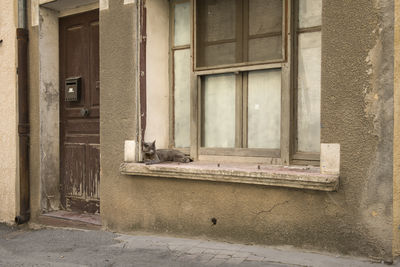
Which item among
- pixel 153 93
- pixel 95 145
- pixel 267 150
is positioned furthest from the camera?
pixel 95 145

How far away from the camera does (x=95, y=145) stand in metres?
4.95

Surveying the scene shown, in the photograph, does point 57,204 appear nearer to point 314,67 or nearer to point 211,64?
point 211,64

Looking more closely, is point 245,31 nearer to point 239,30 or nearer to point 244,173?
point 239,30

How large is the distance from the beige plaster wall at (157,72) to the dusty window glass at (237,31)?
474 millimetres

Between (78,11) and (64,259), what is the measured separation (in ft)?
11.1

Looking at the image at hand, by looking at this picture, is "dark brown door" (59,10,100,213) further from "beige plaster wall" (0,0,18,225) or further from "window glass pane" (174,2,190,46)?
"window glass pane" (174,2,190,46)

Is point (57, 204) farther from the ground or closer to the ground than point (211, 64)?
closer to the ground

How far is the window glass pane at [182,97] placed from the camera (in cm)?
436

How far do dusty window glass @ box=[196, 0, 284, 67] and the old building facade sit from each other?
0.5 inches

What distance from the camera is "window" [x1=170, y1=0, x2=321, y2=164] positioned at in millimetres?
3580

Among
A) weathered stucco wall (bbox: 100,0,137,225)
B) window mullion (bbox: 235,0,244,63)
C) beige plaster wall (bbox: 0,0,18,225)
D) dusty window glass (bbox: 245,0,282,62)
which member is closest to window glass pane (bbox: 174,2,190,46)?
weathered stucco wall (bbox: 100,0,137,225)

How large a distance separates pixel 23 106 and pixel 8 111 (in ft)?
1.12

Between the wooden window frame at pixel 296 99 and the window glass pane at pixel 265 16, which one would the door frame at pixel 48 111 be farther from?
the wooden window frame at pixel 296 99

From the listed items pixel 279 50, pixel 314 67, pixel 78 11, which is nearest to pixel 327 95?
pixel 314 67
